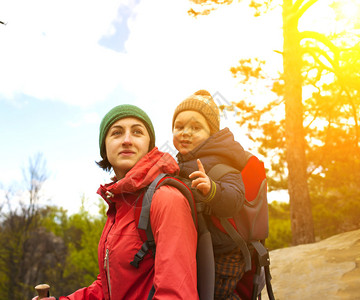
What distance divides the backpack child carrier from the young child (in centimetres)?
5

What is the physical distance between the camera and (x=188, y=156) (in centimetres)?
202

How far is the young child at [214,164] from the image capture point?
1.64 m

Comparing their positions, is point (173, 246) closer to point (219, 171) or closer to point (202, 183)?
point (202, 183)

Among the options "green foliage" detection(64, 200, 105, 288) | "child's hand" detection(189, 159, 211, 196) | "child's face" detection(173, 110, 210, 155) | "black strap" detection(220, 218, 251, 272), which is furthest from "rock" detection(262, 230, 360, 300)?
"green foliage" detection(64, 200, 105, 288)

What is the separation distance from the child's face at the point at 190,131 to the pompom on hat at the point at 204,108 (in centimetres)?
3

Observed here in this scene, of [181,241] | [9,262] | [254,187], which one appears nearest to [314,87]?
[254,187]

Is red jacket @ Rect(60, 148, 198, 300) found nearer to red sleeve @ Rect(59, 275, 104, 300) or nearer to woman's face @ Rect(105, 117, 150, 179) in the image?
woman's face @ Rect(105, 117, 150, 179)

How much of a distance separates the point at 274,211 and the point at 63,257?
21.4 m

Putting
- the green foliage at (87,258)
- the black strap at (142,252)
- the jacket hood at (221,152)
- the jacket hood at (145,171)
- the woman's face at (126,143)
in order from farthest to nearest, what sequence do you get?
1. the green foliage at (87,258)
2. the jacket hood at (221,152)
3. the woman's face at (126,143)
4. the jacket hood at (145,171)
5. the black strap at (142,252)

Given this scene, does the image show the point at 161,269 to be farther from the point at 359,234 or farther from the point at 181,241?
the point at 359,234

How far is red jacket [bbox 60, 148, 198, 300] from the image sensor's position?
130 centimetres

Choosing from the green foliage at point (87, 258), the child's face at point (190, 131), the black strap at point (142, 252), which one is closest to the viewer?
the black strap at point (142, 252)

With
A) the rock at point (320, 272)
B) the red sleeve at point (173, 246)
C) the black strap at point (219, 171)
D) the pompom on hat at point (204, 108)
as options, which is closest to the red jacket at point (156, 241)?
the red sleeve at point (173, 246)

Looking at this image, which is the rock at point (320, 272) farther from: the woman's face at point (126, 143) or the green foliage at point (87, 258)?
the green foliage at point (87, 258)
